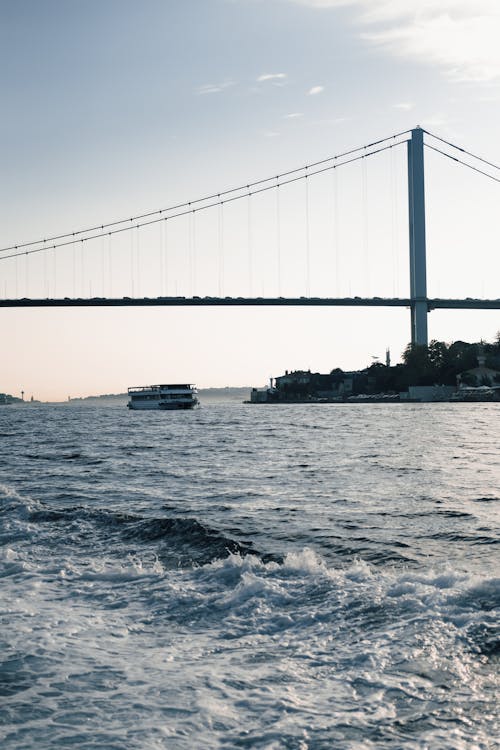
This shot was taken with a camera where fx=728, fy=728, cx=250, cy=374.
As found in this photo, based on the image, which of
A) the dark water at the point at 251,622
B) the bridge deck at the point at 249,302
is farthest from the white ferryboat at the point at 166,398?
the dark water at the point at 251,622

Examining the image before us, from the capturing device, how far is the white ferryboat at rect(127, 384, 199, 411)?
8875 centimetres

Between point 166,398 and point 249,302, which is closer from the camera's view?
point 249,302

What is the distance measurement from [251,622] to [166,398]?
280ft

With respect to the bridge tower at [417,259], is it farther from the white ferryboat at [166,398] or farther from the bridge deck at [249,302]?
the white ferryboat at [166,398]

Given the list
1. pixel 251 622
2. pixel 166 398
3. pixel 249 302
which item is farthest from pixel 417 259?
pixel 251 622

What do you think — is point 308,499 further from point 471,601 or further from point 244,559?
point 471,601

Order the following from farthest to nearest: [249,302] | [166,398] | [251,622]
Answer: [166,398] → [249,302] → [251,622]

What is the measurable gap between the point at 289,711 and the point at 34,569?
432 centimetres

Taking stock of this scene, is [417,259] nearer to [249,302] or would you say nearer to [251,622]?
[249,302]

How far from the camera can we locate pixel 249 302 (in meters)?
74.8

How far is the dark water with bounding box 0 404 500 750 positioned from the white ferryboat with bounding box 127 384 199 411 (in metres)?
76.7

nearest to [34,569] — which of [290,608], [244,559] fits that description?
[244,559]

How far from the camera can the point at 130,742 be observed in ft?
11.3

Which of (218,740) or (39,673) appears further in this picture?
(39,673)
